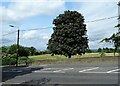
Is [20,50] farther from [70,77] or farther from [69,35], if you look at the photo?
[70,77]

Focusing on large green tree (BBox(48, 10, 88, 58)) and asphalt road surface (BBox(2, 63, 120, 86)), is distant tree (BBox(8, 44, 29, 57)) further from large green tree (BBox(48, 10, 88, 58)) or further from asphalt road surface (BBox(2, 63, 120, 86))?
asphalt road surface (BBox(2, 63, 120, 86))

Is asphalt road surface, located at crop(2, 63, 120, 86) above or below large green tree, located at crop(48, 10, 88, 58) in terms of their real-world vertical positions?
below

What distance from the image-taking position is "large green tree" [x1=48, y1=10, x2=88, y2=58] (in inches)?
2295

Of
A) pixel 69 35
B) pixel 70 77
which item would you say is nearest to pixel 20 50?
pixel 69 35

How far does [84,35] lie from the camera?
6100 centimetres

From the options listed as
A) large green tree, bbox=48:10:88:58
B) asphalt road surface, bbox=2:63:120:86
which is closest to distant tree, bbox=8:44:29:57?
large green tree, bbox=48:10:88:58

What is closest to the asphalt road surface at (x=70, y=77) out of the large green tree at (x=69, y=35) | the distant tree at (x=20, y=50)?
the large green tree at (x=69, y=35)

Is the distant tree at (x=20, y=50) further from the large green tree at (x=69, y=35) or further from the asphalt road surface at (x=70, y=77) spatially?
the asphalt road surface at (x=70, y=77)

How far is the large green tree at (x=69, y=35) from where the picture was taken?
58281mm

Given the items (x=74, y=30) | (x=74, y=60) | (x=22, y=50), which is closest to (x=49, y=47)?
(x=74, y=30)

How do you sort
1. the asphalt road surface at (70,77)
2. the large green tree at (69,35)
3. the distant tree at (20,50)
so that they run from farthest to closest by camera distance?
the distant tree at (20,50) < the large green tree at (69,35) < the asphalt road surface at (70,77)

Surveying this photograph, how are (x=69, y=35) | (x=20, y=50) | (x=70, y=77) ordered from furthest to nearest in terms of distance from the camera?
1. (x=20, y=50)
2. (x=69, y=35)
3. (x=70, y=77)

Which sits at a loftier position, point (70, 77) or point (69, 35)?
point (69, 35)

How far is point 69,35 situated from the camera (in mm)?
60000
